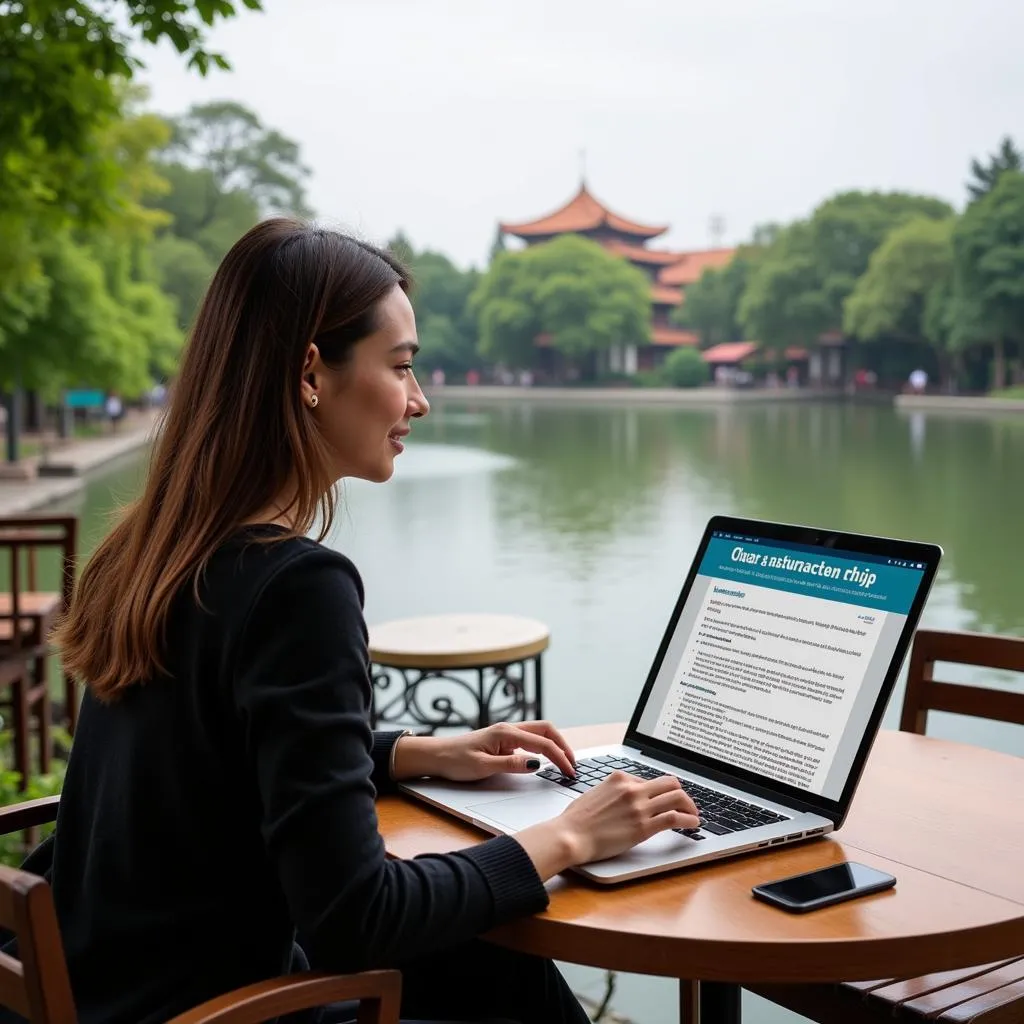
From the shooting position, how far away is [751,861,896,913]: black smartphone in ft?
3.50

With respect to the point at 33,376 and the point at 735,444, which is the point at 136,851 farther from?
the point at 735,444

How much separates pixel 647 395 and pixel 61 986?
1512 inches

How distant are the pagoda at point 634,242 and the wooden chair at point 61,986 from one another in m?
44.2

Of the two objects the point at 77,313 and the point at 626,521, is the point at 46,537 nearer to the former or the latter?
the point at 626,521

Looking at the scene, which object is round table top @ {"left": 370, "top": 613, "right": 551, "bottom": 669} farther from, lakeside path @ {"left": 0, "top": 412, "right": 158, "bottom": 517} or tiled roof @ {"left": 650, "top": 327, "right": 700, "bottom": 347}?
tiled roof @ {"left": 650, "top": 327, "right": 700, "bottom": 347}

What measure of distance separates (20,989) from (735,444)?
1929cm

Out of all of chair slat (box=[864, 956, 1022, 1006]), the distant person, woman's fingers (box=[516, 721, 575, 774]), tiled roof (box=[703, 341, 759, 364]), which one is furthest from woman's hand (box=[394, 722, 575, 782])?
tiled roof (box=[703, 341, 759, 364])

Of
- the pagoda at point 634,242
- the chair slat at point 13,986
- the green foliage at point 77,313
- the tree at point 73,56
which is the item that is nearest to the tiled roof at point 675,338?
the pagoda at point 634,242

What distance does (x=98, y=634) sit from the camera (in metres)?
1.17

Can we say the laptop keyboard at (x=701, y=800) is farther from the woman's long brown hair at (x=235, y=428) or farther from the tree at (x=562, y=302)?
the tree at (x=562, y=302)

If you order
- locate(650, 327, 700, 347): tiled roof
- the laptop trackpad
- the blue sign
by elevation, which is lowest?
the laptop trackpad

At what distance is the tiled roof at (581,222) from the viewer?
46125 mm

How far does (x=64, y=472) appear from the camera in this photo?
1486 cm

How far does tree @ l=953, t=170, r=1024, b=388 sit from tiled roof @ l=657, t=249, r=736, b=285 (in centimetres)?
1554
